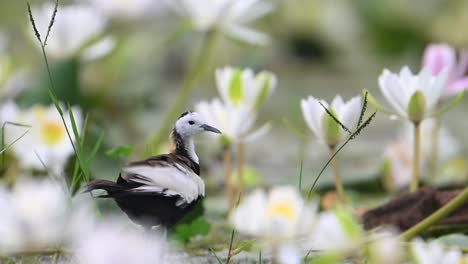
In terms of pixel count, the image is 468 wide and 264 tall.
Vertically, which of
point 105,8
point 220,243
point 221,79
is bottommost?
point 220,243

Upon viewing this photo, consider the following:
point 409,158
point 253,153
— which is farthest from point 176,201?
point 253,153

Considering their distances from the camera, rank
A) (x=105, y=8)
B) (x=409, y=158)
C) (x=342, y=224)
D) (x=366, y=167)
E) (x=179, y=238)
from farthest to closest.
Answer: (x=105, y=8)
(x=366, y=167)
(x=409, y=158)
(x=179, y=238)
(x=342, y=224)

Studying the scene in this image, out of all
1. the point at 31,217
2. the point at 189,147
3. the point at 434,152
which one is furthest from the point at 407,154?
the point at 31,217

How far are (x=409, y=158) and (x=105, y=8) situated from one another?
663 mm

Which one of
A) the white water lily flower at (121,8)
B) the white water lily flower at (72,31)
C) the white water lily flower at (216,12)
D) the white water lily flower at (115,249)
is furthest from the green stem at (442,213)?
the white water lily flower at (121,8)

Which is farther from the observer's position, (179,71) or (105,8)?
(179,71)

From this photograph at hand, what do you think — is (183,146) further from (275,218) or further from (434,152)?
(434,152)

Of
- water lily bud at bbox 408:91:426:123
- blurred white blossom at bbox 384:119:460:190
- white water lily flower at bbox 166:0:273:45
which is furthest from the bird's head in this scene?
blurred white blossom at bbox 384:119:460:190

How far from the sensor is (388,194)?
1234 millimetres

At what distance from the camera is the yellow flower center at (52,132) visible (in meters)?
0.92

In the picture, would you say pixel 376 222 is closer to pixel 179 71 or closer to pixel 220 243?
pixel 220 243

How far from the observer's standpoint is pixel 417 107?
76 centimetres

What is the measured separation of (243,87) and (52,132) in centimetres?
20

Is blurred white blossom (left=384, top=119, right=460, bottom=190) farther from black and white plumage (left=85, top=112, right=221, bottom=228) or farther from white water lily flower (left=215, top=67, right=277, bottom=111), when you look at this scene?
black and white plumage (left=85, top=112, right=221, bottom=228)
